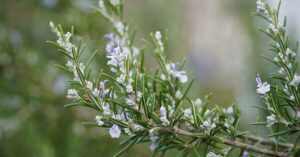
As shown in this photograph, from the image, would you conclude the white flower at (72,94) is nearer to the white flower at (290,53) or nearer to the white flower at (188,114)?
the white flower at (188,114)

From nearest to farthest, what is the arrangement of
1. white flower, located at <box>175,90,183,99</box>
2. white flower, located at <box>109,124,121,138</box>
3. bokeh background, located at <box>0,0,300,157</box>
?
1. white flower, located at <box>109,124,121,138</box>
2. white flower, located at <box>175,90,183,99</box>
3. bokeh background, located at <box>0,0,300,157</box>

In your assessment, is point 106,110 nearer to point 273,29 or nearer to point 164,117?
point 164,117

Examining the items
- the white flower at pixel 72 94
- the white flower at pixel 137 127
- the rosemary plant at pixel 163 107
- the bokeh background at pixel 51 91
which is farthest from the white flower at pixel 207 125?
the bokeh background at pixel 51 91

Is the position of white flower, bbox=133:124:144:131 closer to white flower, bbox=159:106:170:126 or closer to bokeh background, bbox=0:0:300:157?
white flower, bbox=159:106:170:126

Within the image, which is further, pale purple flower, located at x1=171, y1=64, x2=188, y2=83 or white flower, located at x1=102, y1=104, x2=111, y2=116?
pale purple flower, located at x1=171, y1=64, x2=188, y2=83

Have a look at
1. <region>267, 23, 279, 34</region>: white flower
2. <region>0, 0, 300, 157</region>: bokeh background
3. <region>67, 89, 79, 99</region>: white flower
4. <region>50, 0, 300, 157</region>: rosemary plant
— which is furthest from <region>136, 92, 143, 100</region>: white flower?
<region>0, 0, 300, 157</region>: bokeh background

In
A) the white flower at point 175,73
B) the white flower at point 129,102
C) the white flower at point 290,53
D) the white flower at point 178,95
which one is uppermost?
the white flower at point 290,53

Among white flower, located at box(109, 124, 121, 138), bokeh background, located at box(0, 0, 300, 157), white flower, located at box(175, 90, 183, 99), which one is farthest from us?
bokeh background, located at box(0, 0, 300, 157)

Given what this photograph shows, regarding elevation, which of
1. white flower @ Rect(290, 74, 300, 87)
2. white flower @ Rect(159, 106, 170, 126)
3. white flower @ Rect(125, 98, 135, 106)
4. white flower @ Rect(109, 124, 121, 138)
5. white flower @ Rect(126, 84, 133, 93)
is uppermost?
white flower @ Rect(290, 74, 300, 87)

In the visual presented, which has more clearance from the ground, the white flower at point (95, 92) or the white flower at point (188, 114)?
the white flower at point (95, 92)

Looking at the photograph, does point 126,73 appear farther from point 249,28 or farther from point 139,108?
point 249,28

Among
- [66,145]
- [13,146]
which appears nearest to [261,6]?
[66,145]
